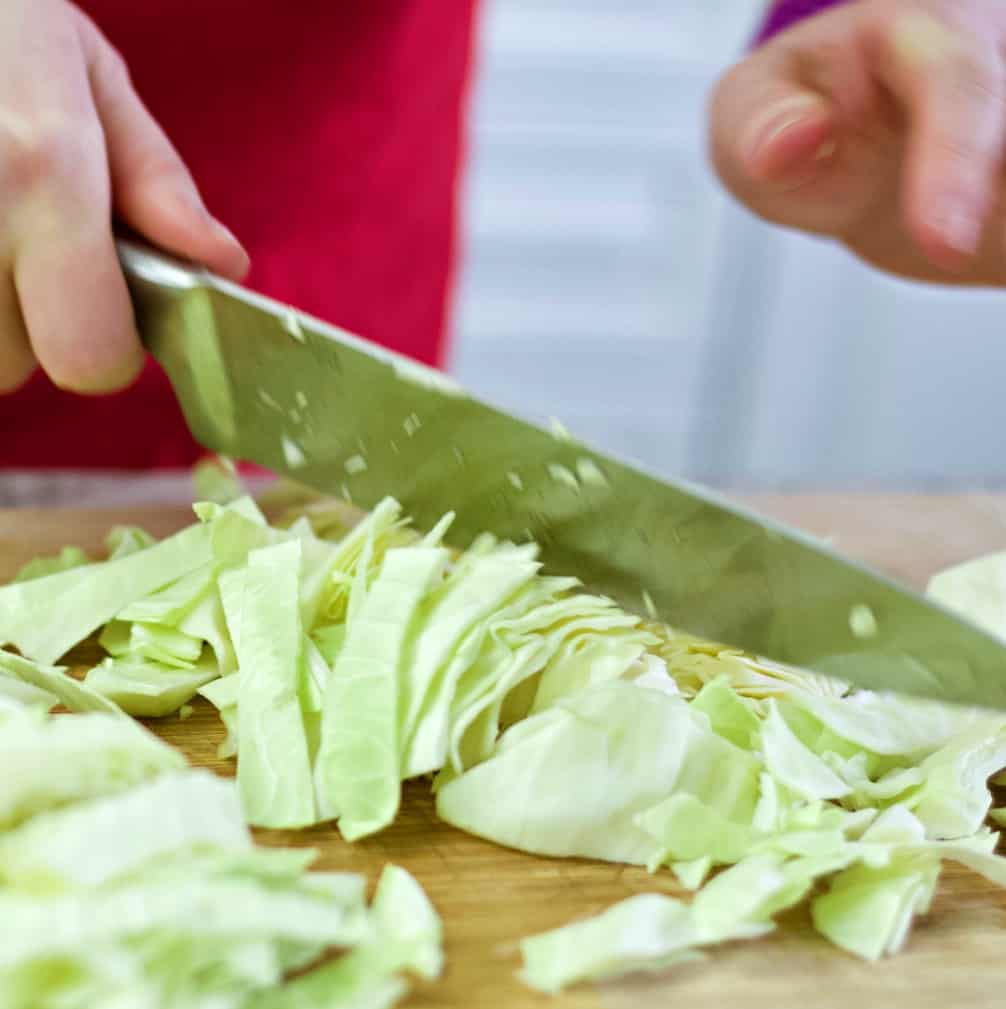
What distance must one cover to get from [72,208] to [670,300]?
8.49ft

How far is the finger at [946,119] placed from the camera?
3.50ft

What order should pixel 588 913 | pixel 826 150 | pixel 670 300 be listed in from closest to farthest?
1. pixel 588 913
2. pixel 826 150
3. pixel 670 300

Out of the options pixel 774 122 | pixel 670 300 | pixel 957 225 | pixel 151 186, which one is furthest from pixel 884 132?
pixel 670 300

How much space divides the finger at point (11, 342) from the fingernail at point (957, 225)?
0.75m

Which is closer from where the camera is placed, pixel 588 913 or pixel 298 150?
pixel 588 913

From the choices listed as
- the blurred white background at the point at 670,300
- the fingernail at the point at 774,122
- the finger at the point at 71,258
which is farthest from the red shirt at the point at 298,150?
the blurred white background at the point at 670,300

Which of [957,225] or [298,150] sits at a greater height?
[957,225]

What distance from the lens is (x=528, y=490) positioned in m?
1.04

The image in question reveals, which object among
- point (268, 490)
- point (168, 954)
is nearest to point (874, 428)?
point (268, 490)

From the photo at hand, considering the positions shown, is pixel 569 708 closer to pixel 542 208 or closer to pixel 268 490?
pixel 268 490

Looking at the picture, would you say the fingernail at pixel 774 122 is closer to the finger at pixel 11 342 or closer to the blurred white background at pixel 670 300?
the finger at pixel 11 342

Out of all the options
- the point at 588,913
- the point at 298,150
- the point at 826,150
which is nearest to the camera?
the point at 588,913

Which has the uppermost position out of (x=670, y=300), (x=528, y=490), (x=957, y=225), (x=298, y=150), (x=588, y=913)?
(x=957, y=225)

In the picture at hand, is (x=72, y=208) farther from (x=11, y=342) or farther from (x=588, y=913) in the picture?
(x=588, y=913)
